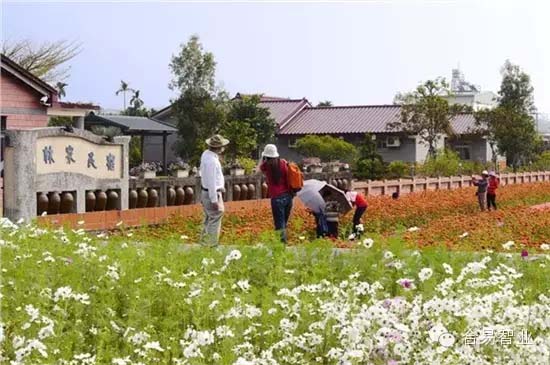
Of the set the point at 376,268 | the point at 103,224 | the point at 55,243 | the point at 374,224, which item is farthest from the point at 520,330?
the point at 374,224

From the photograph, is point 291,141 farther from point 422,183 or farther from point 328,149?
point 422,183

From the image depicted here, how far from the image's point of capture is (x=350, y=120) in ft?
164

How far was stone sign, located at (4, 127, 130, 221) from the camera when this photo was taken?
14.1m

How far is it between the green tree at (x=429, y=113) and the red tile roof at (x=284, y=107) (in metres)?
8.43

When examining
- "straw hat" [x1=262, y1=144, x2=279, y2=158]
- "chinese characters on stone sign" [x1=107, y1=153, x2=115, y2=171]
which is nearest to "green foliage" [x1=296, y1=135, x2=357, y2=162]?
"chinese characters on stone sign" [x1=107, y1=153, x2=115, y2=171]

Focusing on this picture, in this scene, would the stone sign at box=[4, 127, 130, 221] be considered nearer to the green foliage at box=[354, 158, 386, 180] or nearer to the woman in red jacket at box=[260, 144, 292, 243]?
the woman in red jacket at box=[260, 144, 292, 243]

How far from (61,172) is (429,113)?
29091mm

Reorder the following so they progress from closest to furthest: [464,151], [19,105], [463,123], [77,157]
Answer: [77,157] < [19,105] < [463,123] < [464,151]

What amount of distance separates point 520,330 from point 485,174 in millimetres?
17168

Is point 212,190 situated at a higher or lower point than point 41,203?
higher

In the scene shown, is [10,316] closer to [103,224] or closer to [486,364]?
[486,364]

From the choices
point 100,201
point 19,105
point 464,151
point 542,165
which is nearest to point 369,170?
point 542,165

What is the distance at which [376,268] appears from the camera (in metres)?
7.34

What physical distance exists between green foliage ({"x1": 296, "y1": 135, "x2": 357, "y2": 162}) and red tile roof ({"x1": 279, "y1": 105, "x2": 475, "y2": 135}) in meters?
5.17
